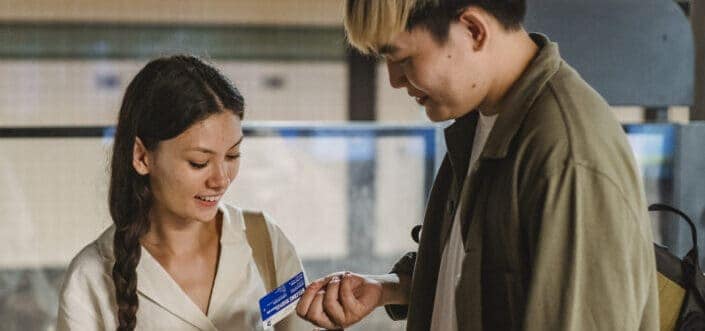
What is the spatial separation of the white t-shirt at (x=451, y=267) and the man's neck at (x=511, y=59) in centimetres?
8

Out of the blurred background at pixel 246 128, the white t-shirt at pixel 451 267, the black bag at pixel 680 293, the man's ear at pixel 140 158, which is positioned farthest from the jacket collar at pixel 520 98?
the blurred background at pixel 246 128

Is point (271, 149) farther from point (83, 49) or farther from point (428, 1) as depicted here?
point (428, 1)

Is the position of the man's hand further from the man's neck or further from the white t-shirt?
the man's neck

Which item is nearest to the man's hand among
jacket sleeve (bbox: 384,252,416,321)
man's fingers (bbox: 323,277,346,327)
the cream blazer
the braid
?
man's fingers (bbox: 323,277,346,327)

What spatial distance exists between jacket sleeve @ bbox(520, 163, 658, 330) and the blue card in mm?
694

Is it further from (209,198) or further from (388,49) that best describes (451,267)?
(209,198)

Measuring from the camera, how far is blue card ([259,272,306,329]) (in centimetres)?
184

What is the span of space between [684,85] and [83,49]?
2365 mm

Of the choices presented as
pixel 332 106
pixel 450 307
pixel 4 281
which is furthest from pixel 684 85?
pixel 4 281

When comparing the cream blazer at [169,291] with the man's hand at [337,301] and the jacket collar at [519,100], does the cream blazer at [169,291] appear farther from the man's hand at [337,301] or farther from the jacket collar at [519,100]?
the jacket collar at [519,100]

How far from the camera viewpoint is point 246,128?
3.61 meters

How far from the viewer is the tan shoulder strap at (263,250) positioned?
86.0 inches

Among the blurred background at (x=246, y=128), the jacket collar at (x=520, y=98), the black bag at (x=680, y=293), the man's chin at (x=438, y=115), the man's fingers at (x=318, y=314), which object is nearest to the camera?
the jacket collar at (x=520, y=98)

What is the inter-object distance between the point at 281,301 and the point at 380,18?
0.70 metres
